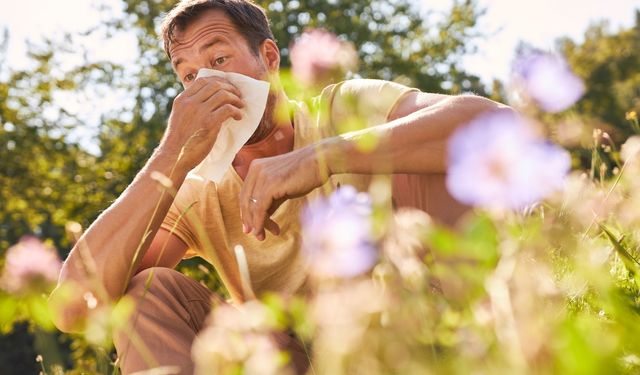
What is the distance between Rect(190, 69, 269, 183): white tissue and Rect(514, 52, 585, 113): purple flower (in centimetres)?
79

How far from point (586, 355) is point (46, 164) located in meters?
11.4

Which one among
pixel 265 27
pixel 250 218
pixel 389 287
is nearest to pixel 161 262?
pixel 250 218

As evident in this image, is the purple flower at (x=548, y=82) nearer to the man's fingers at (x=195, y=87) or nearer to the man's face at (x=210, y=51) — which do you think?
the man's fingers at (x=195, y=87)

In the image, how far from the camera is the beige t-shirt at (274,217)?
2.55 metres

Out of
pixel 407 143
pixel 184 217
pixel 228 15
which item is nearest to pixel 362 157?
pixel 407 143

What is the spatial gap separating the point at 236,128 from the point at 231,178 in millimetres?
336

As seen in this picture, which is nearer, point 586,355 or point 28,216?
point 586,355

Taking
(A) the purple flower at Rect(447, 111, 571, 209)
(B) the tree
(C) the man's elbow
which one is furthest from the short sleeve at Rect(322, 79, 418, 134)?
(B) the tree

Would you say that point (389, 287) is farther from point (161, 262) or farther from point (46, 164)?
point (46, 164)

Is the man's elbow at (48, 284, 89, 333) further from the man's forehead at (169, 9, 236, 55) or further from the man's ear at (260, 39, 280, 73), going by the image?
the man's ear at (260, 39, 280, 73)

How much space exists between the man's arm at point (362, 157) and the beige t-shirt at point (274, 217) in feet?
1.38

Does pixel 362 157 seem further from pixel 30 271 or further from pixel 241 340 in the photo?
pixel 241 340

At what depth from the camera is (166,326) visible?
1.76 meters

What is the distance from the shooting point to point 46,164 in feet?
36.2
